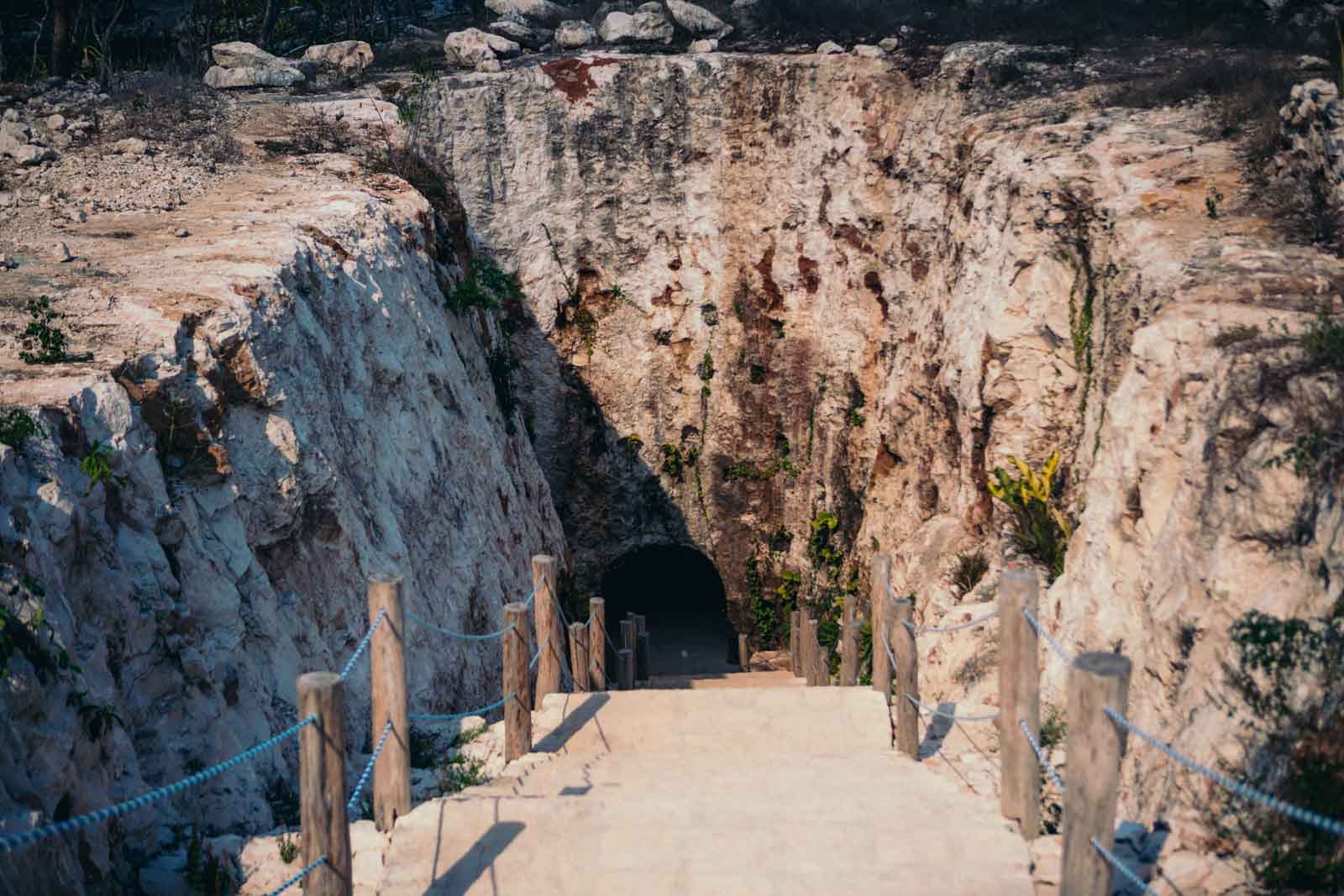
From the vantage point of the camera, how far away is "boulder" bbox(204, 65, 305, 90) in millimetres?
17094

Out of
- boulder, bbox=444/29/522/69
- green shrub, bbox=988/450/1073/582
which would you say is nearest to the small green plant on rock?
green shrub, bbox=988/450/1073/582

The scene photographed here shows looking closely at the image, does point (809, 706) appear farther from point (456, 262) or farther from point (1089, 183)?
point (456, 262)

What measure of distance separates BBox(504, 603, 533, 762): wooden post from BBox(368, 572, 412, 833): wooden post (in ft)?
4.26

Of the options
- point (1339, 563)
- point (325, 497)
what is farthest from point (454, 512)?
point (1339, 563)

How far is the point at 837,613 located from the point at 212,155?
10550mm

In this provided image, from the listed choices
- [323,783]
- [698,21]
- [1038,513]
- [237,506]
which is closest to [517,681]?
[237,506]

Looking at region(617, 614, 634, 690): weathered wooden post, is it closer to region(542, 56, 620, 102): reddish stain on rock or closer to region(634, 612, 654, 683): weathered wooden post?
region(634, 612, 654, 683): weathered wooden post

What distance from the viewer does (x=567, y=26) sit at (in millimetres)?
18984

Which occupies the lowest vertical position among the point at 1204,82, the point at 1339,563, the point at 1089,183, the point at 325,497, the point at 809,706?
the point at 809,706

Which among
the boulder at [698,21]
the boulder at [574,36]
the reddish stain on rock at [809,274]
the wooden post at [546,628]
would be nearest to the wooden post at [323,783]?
the wooden post at [546,628]

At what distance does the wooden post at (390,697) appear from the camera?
19.4 ft

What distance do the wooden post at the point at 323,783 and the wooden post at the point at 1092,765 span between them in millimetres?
2879

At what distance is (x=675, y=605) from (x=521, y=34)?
10.4 metres

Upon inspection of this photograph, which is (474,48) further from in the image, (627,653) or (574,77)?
(627,653)
